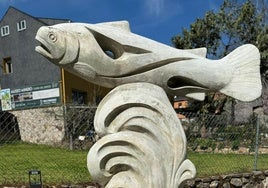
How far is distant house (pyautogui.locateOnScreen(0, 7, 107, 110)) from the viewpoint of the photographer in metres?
16.3

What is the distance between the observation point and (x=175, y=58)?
260 centimetres

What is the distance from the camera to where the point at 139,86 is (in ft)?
8.44

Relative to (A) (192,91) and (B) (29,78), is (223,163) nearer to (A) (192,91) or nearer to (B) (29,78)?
(A) (192,91)

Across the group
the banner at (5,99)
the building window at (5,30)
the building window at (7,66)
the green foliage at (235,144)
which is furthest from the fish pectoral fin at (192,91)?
the building window at (5,30)

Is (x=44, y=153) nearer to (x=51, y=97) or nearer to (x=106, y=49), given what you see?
(x=106, y=49)

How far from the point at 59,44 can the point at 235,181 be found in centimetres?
507

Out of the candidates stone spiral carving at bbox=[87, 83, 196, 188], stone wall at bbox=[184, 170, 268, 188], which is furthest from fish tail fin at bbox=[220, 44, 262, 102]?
stone wall at bbox=[184, 170, 268, 188]

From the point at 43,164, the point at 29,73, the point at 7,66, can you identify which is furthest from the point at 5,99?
the point at 43,164

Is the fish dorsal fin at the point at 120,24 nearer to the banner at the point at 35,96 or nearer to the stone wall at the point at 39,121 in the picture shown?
the stone wall at the point at 39,121

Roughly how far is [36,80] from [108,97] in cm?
1540

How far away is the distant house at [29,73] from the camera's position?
16266 millimetres

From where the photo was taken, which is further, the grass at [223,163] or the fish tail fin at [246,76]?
the grass at [223,163]

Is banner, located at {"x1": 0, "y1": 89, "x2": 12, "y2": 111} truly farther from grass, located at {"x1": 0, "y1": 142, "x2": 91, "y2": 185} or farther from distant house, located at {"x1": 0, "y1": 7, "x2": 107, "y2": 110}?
grass, located at {"x1": 0, "y1": 142, "x2": 91, "y2": 185}

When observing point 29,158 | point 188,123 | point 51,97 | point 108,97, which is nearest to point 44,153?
point 29,158
